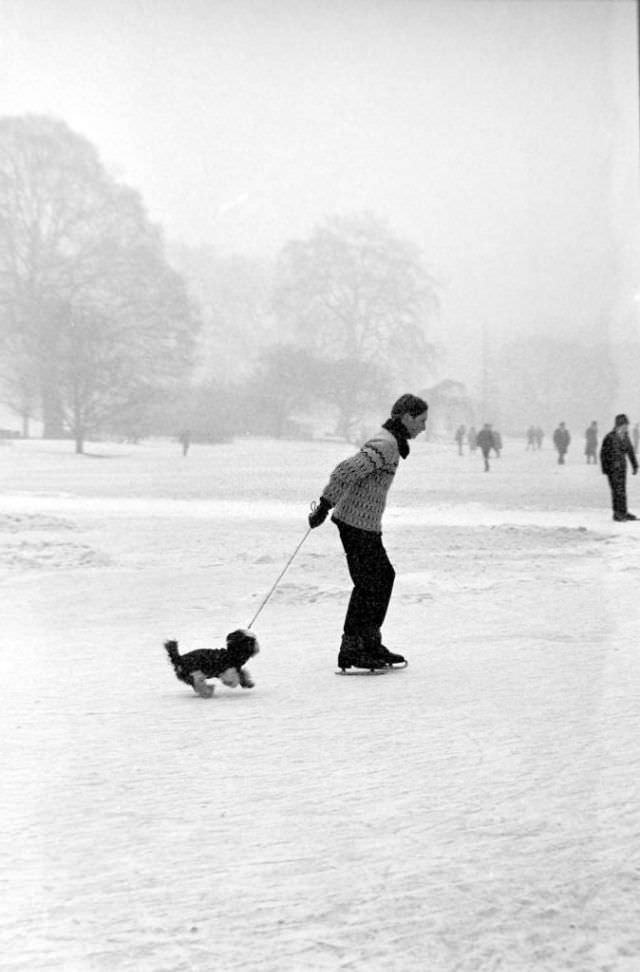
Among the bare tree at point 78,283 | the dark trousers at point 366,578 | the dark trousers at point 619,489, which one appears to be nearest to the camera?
the dark trousers at point 366,578

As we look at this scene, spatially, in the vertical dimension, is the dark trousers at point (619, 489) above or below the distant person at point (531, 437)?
below

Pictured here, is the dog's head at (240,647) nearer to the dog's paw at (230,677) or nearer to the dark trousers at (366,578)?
the dog's paw at (230,677)

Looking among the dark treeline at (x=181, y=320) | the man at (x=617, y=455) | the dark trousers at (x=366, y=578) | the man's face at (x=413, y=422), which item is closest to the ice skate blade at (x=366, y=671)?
the dark trousers at (x=366, y=578)

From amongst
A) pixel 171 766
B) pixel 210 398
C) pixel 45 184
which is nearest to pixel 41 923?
pixel 171 766

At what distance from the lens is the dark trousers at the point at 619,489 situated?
1197 centimetres

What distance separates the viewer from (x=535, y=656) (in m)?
5.26

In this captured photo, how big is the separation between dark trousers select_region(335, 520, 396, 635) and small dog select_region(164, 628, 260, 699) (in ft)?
1.78

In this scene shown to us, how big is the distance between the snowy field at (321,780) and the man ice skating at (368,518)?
0.52 feet

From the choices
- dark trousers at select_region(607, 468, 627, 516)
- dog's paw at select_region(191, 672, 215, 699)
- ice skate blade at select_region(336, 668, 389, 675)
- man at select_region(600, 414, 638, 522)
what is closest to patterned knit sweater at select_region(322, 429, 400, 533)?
ice skate blade at select_region(336, 668, 389, 675)

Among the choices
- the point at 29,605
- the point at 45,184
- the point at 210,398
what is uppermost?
the point at 45,184

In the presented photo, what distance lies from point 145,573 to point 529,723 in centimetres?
519

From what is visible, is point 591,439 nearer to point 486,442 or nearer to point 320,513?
point 486,442

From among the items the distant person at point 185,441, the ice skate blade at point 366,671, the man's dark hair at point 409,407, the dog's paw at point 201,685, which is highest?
the man's dark hair at point 409,407

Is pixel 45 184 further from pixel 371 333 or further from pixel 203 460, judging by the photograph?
pixel 371 333
